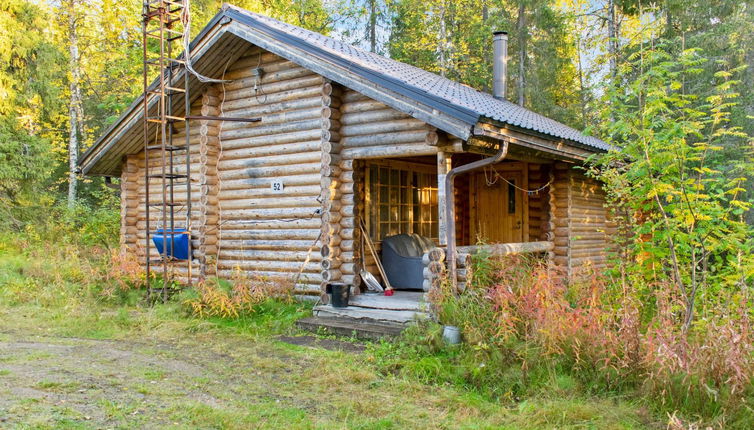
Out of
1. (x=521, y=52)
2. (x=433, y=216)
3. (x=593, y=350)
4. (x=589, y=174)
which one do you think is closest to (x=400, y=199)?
(x=433, y=216)

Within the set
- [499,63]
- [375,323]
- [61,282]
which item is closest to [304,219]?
[375,323]

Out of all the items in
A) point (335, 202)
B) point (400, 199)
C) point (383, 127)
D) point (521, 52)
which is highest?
point (521, 52)

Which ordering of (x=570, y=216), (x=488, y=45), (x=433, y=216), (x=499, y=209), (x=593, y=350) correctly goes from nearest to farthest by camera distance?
(x=593, y=350) → (x=570, y=216) → (x=433, y=216) → (x=499, y=209) → (x=488, y=45)

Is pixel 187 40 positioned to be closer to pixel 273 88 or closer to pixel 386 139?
pixel 273 88

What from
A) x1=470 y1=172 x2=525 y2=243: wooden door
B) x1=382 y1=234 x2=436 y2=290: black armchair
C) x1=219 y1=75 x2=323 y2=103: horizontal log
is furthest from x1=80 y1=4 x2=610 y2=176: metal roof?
x1=382 y1=234 x2=436 y2=290: black armchair

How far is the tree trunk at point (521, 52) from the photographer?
80.3 feet

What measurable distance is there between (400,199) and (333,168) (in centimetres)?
228

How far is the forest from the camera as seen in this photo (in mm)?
5141

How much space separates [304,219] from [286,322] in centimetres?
190

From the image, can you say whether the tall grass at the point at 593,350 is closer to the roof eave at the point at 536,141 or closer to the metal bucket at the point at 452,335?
the metal bucket at the point at 452,335

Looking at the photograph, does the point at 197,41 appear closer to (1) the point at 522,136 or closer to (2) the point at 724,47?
(1) the point at 522,136

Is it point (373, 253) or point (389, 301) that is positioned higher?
point (373, 253)

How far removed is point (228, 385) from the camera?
225 inches

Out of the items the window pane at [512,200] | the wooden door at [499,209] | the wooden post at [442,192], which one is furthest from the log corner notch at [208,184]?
the window pane at [512,200]
